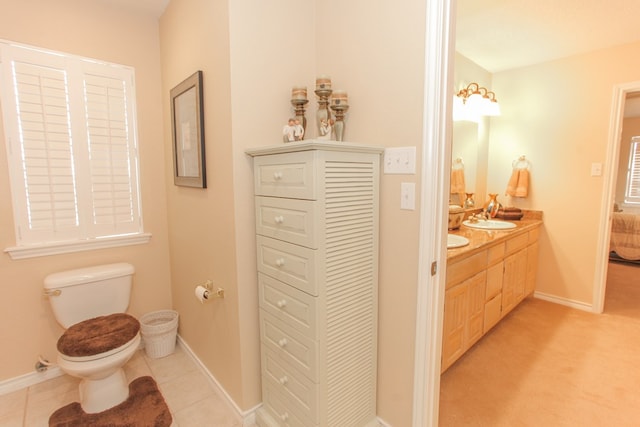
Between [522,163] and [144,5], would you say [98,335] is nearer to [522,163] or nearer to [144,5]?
[144,5]

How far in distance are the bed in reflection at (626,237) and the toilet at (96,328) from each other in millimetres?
5854

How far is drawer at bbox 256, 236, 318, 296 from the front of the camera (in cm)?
124

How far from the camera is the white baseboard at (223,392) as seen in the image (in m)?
1.63

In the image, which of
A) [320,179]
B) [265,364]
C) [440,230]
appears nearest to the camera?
[320,179]

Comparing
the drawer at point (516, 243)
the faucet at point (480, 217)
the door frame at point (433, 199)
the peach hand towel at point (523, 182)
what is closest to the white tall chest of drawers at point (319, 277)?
the door frame at point (433, 199)

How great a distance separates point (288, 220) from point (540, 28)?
2.53 m

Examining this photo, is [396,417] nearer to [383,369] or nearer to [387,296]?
[383,369]

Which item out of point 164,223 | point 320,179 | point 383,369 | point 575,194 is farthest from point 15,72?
point 575,194

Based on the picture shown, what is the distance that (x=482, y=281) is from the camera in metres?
2.19

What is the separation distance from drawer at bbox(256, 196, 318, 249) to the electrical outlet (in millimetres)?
426

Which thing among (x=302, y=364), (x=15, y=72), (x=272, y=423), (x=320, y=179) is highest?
(x=15, y=72)

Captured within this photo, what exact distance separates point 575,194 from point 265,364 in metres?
3.24

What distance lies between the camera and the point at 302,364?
52.6 inches

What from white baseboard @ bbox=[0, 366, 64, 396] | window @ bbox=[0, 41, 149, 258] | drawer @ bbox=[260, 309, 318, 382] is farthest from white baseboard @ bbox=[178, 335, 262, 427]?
window @ bbox=[0, 41, 149, 258]
